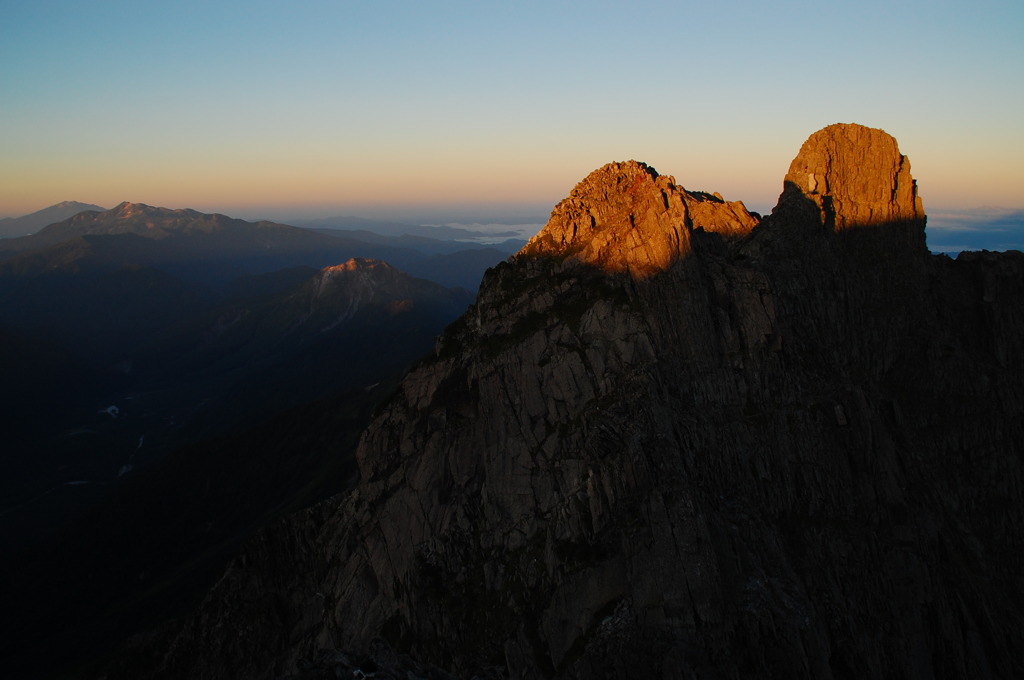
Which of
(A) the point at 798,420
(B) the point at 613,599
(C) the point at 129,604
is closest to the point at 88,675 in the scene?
(C) the point at 129,604

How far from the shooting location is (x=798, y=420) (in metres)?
65.8

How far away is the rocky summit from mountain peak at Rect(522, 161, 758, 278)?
37cm

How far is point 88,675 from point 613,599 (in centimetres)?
9611

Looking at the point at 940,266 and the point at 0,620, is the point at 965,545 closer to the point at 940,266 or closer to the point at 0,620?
the point at 940,266

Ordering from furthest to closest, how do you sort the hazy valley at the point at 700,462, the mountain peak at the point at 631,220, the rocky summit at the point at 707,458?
the mountain peak at the point at 631,220 → the hazy valley at the point at 700,462 → the rocky summit at the point at 707,458

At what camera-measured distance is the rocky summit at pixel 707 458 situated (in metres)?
58.0

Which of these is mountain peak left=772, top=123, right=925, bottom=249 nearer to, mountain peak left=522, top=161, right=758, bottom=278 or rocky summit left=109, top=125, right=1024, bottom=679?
rocky summit left=109, top=125, right=1024, bottom=679

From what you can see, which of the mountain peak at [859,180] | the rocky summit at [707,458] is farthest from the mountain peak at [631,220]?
the mountain peak at [859,180]

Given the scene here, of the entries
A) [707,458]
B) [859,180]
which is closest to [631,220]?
[859,180]

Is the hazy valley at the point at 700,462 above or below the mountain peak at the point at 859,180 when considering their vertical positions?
below

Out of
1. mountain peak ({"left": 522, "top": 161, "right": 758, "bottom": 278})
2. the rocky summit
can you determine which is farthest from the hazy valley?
mountain peak ({"left": 522, "top": 161, "right": 758, "bottom": 278})

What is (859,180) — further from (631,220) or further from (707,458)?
(707,458)

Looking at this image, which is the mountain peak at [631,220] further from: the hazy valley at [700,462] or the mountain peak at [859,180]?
the mountain peak at [859,180]

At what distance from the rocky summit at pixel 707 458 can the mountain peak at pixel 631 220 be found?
0.37 m
